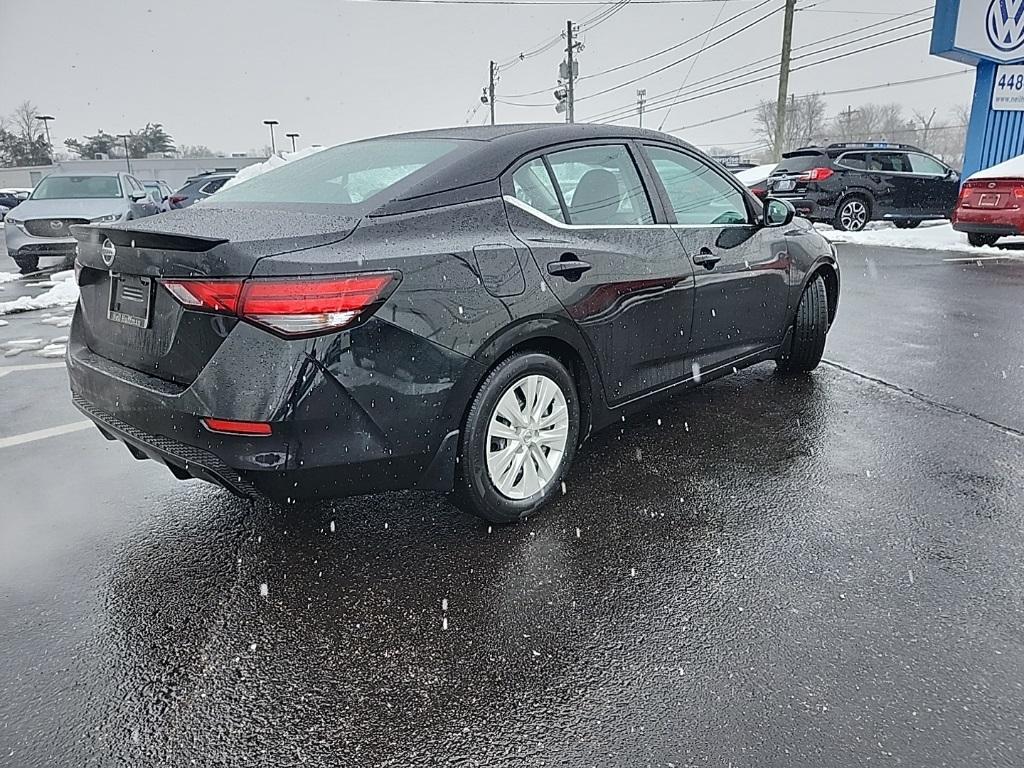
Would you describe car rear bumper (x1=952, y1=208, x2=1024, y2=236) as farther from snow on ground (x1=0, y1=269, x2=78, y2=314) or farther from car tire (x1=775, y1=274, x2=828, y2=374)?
snow on ground (x1=0, y1=269, x2=78, y2=314)

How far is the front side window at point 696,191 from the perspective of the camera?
3.76 meters

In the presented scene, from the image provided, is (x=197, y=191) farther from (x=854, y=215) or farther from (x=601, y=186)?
(x=601, y=186)

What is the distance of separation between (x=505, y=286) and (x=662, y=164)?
148 cm

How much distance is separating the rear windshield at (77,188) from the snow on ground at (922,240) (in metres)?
12.3

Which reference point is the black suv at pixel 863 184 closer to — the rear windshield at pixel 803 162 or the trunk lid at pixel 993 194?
the rear windshield at pixel 803 162

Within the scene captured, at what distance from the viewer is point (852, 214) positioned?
15406 millimetres

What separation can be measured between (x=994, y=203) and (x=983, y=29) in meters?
3.98

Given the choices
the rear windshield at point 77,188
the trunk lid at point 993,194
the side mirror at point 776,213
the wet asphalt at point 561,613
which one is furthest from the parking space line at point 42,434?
the trunk lid at point 993,194

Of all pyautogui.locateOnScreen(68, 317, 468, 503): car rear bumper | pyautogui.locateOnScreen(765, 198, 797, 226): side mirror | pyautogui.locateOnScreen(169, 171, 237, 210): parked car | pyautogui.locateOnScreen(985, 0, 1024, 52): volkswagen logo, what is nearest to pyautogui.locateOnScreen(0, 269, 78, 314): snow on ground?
pyautogui.locateOnScreen(169, 171, 237, 210): parked car

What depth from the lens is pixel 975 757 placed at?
5.91 feet

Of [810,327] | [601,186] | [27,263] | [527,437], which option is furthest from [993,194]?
[27,263]

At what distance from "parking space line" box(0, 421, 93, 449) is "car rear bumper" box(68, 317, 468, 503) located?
5.97 feet

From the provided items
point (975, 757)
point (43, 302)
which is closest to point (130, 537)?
point (975, 757)

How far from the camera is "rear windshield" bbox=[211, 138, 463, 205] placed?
2920 mm
